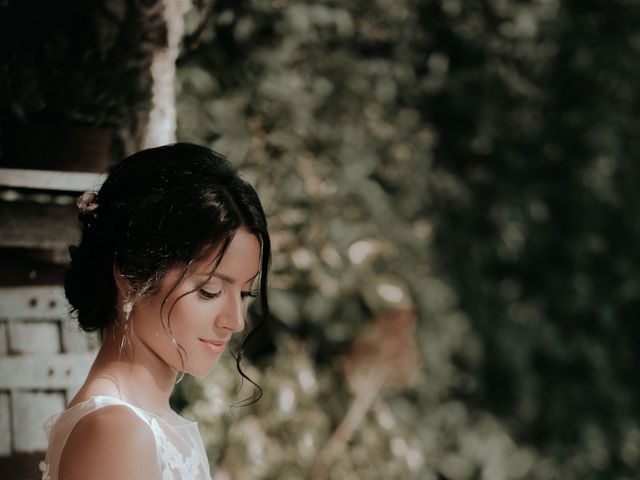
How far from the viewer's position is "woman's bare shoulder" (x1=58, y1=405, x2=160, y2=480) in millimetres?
1234

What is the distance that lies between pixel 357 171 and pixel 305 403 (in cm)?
76

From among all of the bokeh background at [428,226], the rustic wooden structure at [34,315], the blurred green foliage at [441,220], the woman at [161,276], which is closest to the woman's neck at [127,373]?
the woman at [161,276]

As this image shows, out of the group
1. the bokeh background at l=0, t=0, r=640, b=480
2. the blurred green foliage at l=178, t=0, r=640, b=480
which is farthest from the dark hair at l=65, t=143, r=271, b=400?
the blurred green foliage at l=178, t=0, r=640, b=480

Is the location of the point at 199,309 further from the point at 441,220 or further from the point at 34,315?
the point at 441,220

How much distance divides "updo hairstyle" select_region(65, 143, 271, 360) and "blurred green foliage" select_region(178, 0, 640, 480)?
116 cm

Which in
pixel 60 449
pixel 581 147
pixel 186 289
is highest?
pixel 186 289

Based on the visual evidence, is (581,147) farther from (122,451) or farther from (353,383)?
(122,451)

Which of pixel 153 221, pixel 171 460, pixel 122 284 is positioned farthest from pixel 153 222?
pixel 171 460

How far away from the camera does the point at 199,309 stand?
1.43 metres

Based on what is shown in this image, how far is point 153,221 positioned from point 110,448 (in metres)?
0.34

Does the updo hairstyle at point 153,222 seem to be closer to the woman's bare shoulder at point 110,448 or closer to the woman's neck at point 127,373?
the woman's neck at point 127,373

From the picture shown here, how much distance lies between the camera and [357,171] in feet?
10.4

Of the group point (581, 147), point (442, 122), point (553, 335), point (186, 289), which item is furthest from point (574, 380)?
point (186, 289)

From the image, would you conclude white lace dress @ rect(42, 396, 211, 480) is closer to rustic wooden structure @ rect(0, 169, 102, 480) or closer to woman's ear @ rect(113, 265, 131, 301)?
woman's ear @ rect(113, 265, 131, 301)
